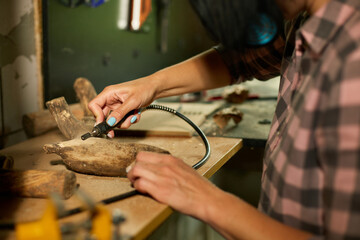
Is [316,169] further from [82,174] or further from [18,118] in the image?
[18,118]

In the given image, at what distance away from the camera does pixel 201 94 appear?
2.39 metres

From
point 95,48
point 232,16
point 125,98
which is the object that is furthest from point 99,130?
point 95,48

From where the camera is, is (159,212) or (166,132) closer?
(159,212)

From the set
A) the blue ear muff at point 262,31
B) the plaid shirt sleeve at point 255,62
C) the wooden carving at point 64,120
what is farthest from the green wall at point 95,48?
the wooden carving at point 64,120

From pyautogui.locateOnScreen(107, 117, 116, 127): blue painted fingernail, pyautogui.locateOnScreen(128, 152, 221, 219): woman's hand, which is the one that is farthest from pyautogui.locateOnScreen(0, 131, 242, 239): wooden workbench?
pyautogui.locateOnScreen(107, 117, 116, 127): blue painted fingernail

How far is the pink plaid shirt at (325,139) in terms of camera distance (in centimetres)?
59

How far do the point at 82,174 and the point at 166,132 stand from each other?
51cm

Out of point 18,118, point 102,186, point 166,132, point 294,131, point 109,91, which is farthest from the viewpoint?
point 18,118

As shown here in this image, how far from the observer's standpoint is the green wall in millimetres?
1799

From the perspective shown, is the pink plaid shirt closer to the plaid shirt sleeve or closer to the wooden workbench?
the wooden workbench

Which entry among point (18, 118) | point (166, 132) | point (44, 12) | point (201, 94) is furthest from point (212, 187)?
point (201, 94)

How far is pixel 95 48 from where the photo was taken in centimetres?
218

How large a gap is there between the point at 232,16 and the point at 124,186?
1.61 feet

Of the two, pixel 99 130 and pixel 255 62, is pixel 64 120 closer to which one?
pixel 99 130
